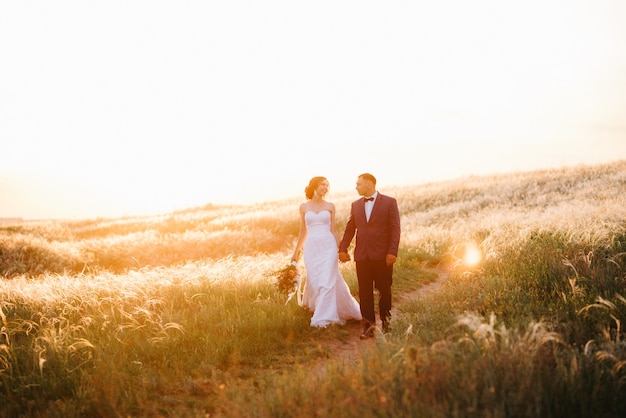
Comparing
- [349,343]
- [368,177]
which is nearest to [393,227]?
[368,177]

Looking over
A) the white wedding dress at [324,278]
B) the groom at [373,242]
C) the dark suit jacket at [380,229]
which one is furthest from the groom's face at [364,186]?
the white wedding dress at [324,278]

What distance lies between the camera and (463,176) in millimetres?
40594

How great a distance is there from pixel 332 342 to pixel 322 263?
1.58 metres

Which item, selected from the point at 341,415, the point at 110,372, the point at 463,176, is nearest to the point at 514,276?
the point at 341,415

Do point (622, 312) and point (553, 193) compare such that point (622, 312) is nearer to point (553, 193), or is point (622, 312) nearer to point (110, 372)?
point (110, 372)

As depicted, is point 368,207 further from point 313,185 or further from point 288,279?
point 288,279

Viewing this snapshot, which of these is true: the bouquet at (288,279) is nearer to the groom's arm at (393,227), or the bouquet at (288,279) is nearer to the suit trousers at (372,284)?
the suit trousers at (372,284)

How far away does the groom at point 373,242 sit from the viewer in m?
7.57

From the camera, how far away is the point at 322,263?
859 cm

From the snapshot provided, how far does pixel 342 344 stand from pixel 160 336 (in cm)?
299

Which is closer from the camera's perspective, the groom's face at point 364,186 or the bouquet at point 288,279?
the groom's face at point 364,186

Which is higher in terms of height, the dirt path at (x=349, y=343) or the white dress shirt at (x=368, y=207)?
the white dress shirt at (x=368, y=207)

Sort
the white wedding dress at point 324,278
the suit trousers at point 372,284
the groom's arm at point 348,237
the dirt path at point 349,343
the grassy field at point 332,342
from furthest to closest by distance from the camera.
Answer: the white wedding dress at point 324,278 → the groom's arm at point 348,237 → the suit trousers at point 372,284 → the dirt path at point 349,343 → the grassy field at point 332,342

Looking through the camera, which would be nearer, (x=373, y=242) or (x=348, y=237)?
(x=373, y=242)
